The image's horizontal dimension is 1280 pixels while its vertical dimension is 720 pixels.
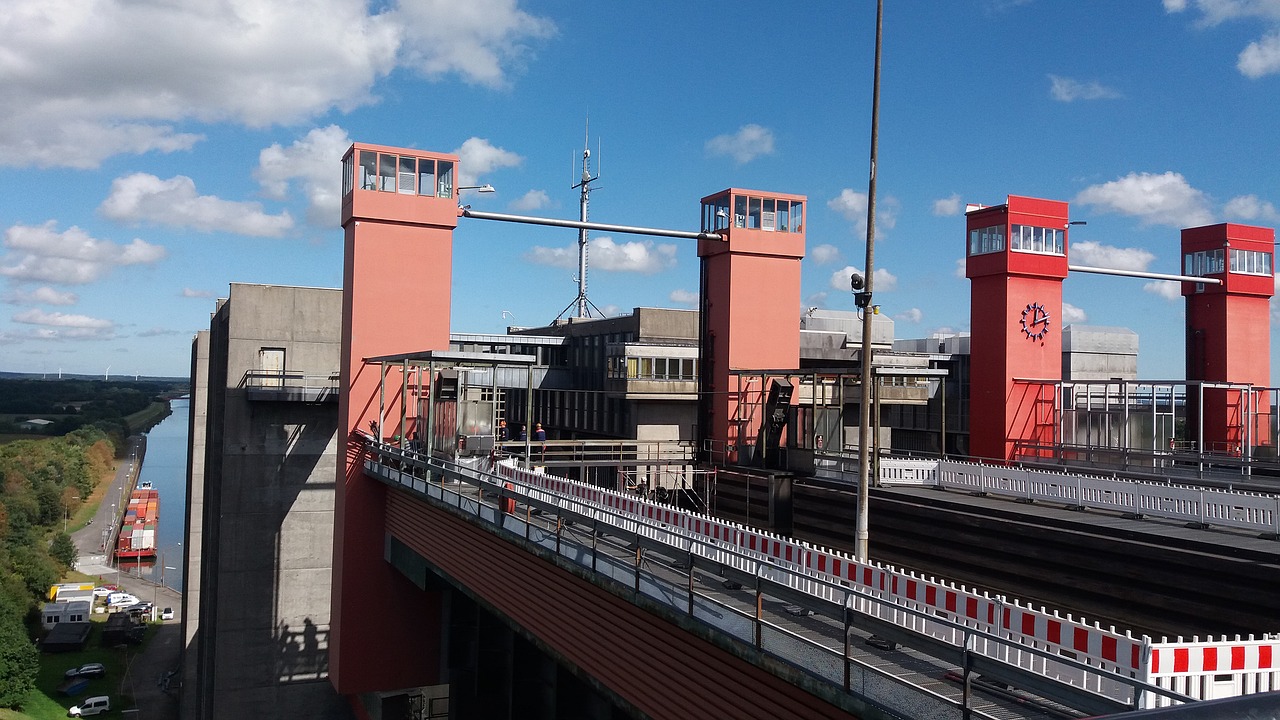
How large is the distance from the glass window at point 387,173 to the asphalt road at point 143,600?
39.1 m

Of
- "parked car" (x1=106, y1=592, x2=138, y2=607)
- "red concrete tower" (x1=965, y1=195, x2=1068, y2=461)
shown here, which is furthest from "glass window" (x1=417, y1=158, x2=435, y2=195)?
"parked car" (x1=106, y1=592, x2=138, y2=607)

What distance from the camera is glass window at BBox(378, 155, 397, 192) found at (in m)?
22.8

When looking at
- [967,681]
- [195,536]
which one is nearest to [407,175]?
[967,681]

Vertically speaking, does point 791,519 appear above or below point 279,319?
below

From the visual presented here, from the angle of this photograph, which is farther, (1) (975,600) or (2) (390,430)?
(2) (390,430)

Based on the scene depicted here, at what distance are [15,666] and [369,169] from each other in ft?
144

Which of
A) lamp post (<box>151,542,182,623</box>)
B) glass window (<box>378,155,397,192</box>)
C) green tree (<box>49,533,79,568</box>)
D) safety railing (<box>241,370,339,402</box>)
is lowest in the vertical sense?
lamp post (<box>151,542,182,623</box>)

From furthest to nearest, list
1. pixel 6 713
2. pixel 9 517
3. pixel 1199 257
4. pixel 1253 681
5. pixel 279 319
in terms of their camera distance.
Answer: pixel 9 517
pixel 6 713
pixel 1199 257
pixel 279 319
pixel 1253 681

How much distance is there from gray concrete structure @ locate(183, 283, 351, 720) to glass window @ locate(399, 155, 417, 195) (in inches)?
344

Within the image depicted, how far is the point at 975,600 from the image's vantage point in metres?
8.23

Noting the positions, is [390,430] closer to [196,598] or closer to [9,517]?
[196,598]

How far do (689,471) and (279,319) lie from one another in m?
14.3

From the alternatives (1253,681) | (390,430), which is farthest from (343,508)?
(1253,681)

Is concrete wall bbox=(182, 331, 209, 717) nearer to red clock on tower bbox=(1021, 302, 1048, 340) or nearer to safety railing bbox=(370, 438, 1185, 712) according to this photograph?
safety railing bbox=(370, 438, 1185, 712)
